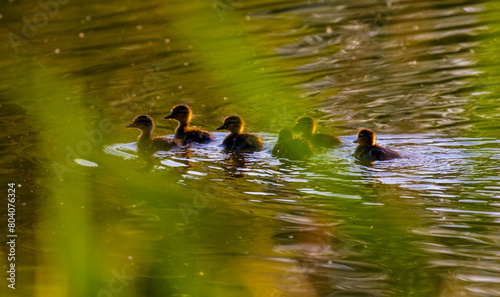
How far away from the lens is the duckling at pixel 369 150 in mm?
6223

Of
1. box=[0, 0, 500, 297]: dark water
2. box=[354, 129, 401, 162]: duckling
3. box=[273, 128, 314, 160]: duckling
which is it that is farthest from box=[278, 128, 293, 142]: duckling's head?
box=[354, 129, 401, 162]: duckling

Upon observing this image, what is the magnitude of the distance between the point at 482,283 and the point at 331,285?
2.29 feet

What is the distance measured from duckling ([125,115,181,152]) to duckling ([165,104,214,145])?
0.11 m

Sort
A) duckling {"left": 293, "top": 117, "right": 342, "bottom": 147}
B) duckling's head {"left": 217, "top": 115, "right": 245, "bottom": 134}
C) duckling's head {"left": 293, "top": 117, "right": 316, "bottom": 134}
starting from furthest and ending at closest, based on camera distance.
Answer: duckling's head {"left": 293, "top": 117, "right": 316, "bottom": 134}
duckling's head {"left": 217, "top": 115, "right": 245, "bottom": 134}
duckling {"left": 293, "top": 117, "right": 342, "bottom": 147}

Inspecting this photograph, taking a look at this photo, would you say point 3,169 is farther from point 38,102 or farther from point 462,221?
point 462,221

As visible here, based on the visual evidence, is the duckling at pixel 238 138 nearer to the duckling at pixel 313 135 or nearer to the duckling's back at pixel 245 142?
the duckling's back at pixel 245 142

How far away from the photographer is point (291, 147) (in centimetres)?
642

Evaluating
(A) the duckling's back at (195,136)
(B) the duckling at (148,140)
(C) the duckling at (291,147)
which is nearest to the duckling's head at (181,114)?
(A) the duckling's back at (195,136)

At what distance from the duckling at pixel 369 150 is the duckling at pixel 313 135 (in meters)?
0.31

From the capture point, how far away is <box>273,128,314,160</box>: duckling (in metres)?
6.41

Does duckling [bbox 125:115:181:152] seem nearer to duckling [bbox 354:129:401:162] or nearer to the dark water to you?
the dark water

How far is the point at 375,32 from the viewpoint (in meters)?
11.2

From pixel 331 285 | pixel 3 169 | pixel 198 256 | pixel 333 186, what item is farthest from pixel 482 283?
pixel 3 169

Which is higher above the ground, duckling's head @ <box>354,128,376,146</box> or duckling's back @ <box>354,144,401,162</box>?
duckling's head @ <box>354,128,376,146</box>
